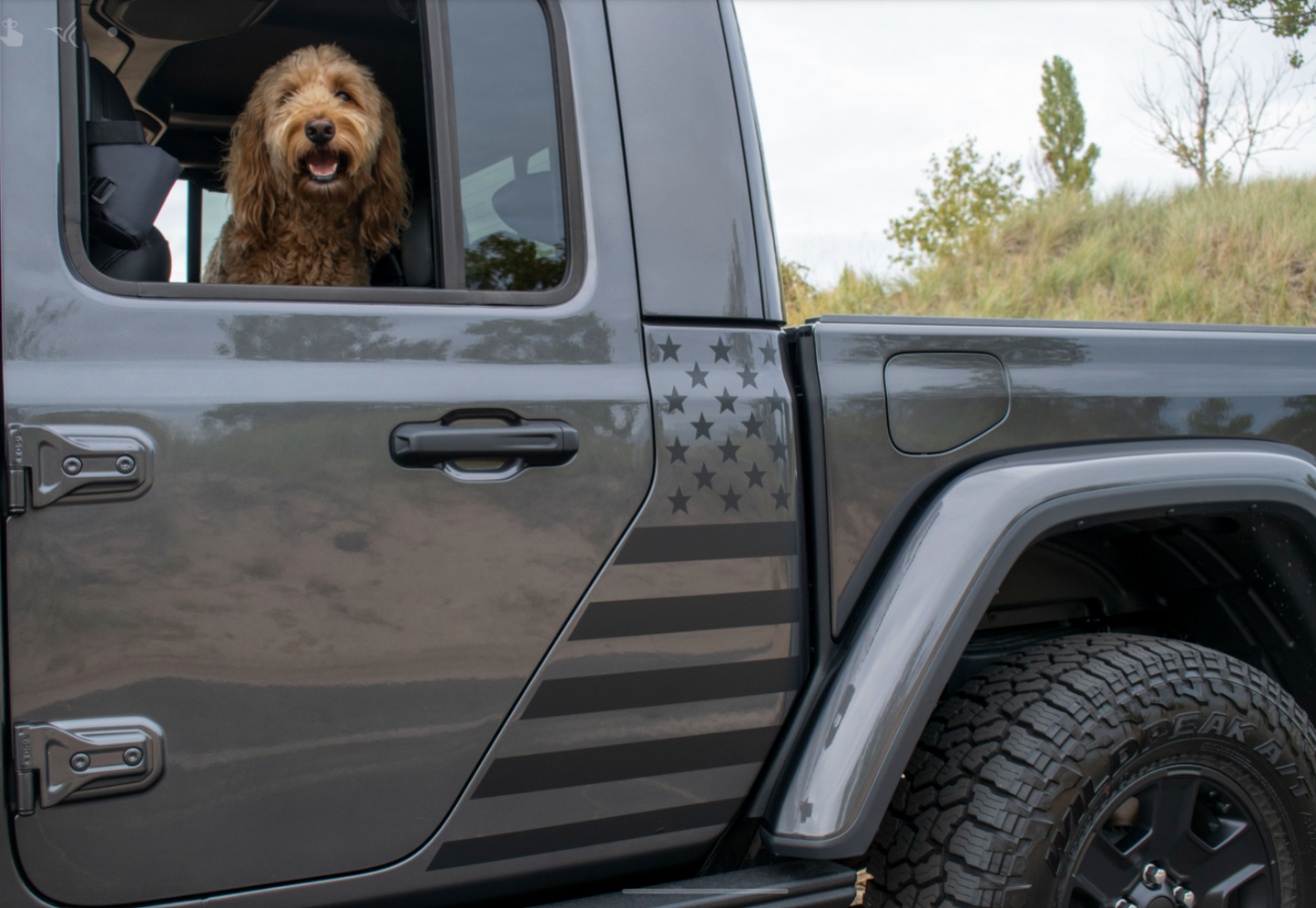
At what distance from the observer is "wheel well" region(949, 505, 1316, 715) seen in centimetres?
180

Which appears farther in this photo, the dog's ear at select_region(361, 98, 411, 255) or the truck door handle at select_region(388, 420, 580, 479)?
the dog's ear at select_region(361, 98, 411, 255)

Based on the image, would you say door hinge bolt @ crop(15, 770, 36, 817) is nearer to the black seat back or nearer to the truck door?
the truck door

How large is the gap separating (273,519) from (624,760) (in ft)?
2.06

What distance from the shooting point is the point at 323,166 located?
1814 millimetres

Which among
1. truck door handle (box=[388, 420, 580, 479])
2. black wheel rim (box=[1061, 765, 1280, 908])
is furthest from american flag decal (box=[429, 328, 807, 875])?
black wheel rim (box=[1061, 765, 1280, 908])

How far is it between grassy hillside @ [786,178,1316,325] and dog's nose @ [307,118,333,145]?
648 centimetres

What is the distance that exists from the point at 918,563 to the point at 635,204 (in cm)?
75

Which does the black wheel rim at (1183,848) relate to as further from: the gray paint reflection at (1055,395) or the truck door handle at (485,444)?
the truck door handle at (485,444)

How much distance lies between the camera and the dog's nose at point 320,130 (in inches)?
66.9

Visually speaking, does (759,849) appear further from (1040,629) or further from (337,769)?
(1040,629)

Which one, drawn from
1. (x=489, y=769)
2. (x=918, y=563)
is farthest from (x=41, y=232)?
(x=918, y=563)

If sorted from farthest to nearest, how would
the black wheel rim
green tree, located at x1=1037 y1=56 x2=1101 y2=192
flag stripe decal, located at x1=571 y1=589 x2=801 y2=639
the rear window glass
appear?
green tree, located at x1=1037 y1=56 x2=1101 y2=192 < the black wheel rim < the rear window glass < flag stripe decal, located at x1=571 y1=589 x2=801 y2=639

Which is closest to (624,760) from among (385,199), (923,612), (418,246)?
(923,612)

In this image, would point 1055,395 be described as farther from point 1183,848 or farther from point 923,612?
point 1183,848
